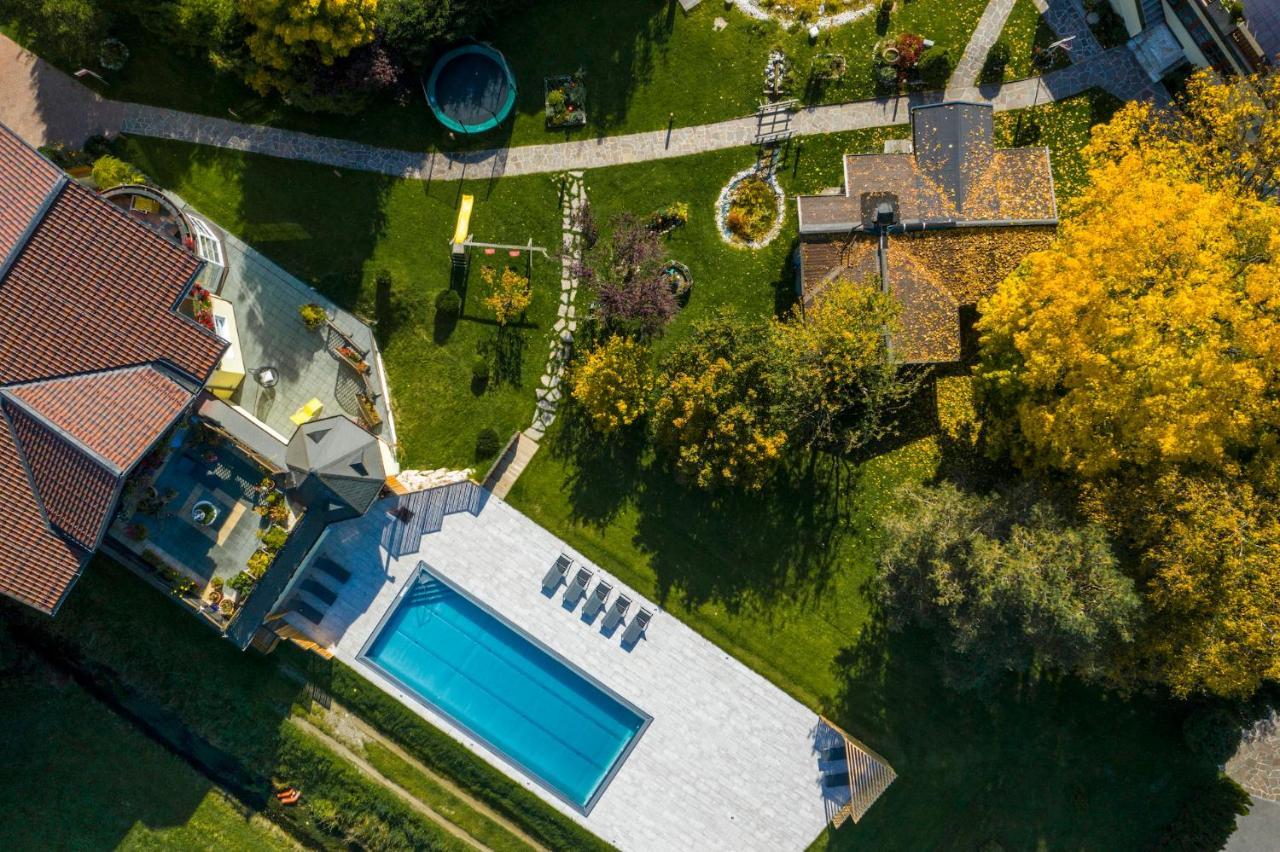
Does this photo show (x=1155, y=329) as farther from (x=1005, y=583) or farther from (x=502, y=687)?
(x=502, y=687)

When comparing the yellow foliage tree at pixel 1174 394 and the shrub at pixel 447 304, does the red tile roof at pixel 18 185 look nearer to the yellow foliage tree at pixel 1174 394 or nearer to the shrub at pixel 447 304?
the shrub at pixel 447 304

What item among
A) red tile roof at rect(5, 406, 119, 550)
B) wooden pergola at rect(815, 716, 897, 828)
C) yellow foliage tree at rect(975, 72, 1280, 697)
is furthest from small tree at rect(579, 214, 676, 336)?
wooden pergola at rect(815, 716, 897, 828)

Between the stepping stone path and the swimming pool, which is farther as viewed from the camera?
the stepping stone path

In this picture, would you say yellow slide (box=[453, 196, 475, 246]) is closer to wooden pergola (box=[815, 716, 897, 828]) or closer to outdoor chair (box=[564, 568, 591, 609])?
outdoor chair (box=[564, 568, 591, 609])

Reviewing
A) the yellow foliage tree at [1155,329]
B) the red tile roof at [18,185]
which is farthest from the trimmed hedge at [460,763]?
the yellow foliage tree at [1155,329]

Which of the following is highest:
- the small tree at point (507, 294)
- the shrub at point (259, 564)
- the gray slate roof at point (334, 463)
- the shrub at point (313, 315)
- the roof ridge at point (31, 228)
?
the small tree at point (507, 294)

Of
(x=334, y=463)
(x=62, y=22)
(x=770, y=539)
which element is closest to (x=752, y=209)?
(x=770, y=539)
